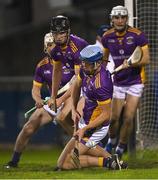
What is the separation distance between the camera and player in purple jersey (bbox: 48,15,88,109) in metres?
13.5

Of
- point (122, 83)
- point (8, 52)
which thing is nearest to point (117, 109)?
point (122, 83)

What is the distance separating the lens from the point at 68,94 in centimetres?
1391

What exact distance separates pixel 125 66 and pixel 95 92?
6.15ft

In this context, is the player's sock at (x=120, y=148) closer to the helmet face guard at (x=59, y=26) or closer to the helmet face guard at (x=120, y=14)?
the helmet face guard at (x=120, y=14)

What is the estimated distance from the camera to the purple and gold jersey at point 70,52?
13.8 m

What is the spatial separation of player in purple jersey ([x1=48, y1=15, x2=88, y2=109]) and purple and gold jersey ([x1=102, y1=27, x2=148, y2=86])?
3.13ft

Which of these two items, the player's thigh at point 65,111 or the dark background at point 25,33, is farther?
the dark background at point 25,33

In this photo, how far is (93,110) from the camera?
13062 millimetres

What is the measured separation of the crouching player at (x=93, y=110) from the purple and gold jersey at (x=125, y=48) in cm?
178

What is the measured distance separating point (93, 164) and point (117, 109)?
2.36 metres

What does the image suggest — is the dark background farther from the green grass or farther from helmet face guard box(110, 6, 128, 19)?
helmet face guard box(110, 6, 128, 19)

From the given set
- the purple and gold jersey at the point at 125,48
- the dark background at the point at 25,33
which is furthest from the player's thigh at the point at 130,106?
the dark background at the point at 25,33

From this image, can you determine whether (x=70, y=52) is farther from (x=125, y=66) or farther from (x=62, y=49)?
(x=125, y=66)

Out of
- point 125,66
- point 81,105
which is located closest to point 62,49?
point 81,105
